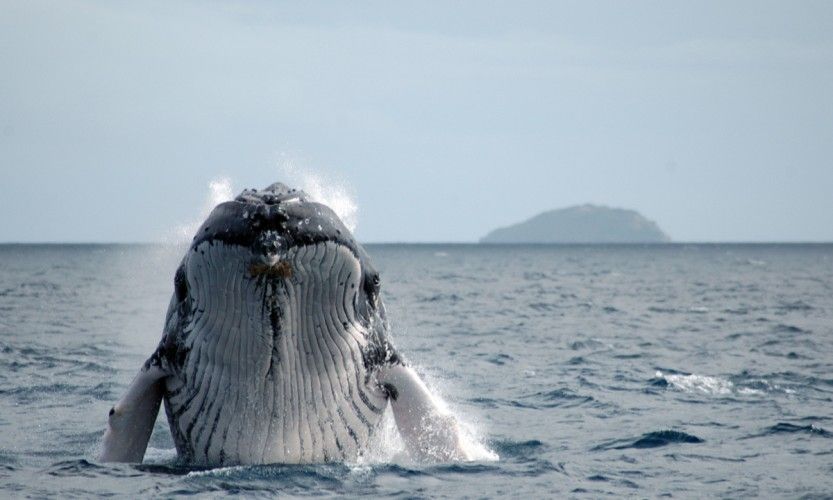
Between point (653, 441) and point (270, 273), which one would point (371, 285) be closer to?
point (270, 273)

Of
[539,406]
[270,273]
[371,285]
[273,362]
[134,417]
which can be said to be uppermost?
[270,273]

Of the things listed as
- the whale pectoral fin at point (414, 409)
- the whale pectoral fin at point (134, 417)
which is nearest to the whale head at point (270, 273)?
the whale pectoral fin at point (134, 417)

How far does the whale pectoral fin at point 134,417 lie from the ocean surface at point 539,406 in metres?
0.17

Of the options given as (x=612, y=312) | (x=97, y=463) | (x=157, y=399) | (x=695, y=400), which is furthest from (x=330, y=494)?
(x=612, y=312)

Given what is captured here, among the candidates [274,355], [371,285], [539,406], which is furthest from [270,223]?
[539,406]

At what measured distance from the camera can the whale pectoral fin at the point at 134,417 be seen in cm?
952

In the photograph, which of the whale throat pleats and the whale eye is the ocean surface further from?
the whale eye

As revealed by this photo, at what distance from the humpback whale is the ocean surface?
301 mm

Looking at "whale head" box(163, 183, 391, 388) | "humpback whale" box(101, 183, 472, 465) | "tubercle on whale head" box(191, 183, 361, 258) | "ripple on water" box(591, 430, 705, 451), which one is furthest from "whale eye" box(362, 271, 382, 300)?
"ripple on water" box(591, 430, 705, 451)

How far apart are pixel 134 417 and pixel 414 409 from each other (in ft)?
7.54

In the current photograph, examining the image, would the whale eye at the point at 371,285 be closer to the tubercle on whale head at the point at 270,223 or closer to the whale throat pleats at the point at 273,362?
the whale throat pleats at the point at 273,362

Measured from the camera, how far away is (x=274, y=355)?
29.5 ft

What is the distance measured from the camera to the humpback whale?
8727 mm

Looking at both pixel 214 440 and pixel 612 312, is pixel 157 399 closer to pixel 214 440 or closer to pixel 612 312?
pixel 214 440
